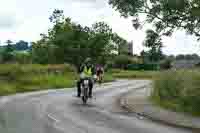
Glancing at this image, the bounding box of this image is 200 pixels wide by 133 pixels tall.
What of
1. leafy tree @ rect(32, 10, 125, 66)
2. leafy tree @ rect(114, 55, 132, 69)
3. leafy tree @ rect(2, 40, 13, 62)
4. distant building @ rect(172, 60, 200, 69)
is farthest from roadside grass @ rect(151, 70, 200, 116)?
leafy tree @ rect(114, 55, 132, 69)

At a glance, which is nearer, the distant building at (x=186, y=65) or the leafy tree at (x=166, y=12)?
the leafy tree at (x=166, y=12)

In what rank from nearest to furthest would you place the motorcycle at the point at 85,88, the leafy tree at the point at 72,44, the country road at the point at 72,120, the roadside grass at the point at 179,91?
the country road at the point at 72,120 → the roadside grass at the point at 179,91 → the motorcycle at the point at 85,88 → the leafy tree at the point at 72,44

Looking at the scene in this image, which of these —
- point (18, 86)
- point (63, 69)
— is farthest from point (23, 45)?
point (18, 86)

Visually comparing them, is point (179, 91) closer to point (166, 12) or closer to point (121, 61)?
point (166, 12)

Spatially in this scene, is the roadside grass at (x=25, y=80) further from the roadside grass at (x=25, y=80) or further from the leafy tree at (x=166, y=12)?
the leafy tree at (x=166, y=12)

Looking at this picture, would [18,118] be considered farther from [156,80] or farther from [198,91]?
[156,80]

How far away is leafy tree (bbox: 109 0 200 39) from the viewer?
20562mm

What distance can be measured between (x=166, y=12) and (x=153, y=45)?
6.91ft

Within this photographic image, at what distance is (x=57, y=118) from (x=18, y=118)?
1201 millimetres

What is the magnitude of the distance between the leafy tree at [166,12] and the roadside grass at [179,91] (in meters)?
1.95

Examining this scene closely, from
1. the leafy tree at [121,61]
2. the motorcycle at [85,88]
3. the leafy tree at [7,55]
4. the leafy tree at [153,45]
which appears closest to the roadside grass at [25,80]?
the motorcycle at [85,88]

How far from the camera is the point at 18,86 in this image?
121 feet

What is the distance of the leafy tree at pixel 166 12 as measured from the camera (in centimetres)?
2056

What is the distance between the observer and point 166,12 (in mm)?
21562
